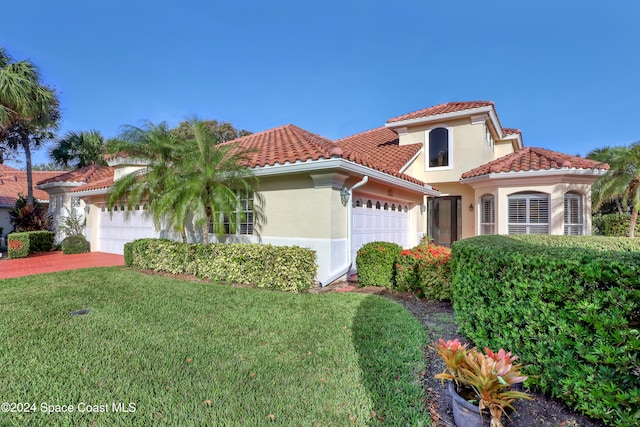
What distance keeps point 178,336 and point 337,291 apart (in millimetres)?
4507

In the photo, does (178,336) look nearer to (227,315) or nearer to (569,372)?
(227,315)

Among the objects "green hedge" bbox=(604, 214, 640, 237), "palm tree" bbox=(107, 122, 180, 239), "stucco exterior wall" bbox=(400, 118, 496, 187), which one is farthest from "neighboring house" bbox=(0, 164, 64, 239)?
"green hedge" bbox=(604, 214, 640, 237)

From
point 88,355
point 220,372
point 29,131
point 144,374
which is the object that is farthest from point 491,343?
point 29,131

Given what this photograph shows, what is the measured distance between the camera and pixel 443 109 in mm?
15922

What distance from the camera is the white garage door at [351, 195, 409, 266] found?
1059cm

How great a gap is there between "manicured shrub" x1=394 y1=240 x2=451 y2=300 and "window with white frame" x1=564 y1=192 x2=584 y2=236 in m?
8.46

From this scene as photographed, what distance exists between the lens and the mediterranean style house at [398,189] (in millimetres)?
9250

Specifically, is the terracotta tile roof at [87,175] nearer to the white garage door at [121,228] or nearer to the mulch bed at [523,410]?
the white garage door at [121,228]

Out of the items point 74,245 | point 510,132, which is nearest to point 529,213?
point 510,132

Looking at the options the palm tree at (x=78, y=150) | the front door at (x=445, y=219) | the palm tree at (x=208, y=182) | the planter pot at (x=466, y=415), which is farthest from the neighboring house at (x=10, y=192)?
the planter pot at (x=466, y=415)

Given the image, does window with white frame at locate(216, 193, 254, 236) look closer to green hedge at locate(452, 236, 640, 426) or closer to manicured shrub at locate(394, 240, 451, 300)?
manicured shrub at locate(394, 240, 451, 300)

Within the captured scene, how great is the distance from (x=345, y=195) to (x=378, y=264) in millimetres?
2348

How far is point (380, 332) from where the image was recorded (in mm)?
5344

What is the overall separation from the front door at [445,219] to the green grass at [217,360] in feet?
35.5
